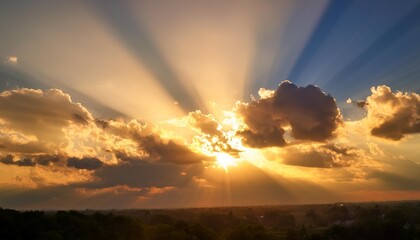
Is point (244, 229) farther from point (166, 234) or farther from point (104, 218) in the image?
point (104, 218)

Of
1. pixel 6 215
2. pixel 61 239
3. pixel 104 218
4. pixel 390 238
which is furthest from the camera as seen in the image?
pixel 390 238

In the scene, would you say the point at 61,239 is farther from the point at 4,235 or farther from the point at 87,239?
the point at 4,235

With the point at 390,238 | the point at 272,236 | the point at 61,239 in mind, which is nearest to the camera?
the point at 61,239

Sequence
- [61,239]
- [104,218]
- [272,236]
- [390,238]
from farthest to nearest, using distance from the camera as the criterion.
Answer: [390,238] < [104,218] < [272,236] < [61,239]

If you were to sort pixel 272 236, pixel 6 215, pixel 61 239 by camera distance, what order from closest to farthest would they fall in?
pixel 61 239 → pixel 6 215 → pixel 272 236

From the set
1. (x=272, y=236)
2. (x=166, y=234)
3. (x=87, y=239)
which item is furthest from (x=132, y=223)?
(x=272, y=236)

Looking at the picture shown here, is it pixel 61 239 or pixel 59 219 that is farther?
pixel 59 219

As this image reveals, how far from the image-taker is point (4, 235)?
340 ft

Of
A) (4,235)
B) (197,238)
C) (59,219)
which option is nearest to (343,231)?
(197,238)

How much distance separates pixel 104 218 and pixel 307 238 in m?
67.9

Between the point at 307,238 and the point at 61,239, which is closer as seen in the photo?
the point at 61,239

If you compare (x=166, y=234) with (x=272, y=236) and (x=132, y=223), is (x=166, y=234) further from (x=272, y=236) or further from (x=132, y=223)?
(x=272, y=236)

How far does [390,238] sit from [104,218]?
100381mm

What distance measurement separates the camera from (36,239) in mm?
103625
